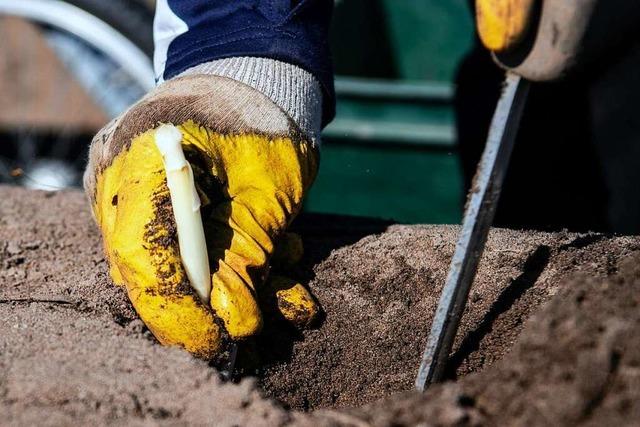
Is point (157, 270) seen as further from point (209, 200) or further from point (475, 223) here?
point (475, 223)

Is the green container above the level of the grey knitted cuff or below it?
below

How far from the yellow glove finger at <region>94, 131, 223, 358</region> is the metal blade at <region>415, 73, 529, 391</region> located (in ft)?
1.05

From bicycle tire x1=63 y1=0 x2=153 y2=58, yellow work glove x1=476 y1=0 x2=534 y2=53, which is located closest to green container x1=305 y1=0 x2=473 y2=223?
bicycle tire x1=63 y1=0 x2=153 y2=58

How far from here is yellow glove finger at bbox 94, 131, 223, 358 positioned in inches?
47.0

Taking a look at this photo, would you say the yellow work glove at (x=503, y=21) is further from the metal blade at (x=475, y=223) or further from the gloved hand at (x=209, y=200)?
the gloved hand at (x=209, y=200)

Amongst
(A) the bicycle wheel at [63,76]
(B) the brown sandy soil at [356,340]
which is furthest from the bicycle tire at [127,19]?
(B) the brown sandy soil at [356,340]

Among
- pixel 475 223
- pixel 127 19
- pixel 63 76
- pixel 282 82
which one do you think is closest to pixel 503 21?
pixel 475 223

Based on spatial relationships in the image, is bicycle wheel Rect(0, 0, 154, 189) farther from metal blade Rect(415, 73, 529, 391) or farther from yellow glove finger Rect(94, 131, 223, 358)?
metal blade Rect(415, 73, 529, 391)

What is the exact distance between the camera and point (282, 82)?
152cm

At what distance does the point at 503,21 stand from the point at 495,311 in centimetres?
56

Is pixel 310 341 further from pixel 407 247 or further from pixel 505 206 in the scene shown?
pixel 505 206

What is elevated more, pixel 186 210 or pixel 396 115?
pixel 186 210

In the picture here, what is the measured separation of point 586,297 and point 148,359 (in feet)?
1.89

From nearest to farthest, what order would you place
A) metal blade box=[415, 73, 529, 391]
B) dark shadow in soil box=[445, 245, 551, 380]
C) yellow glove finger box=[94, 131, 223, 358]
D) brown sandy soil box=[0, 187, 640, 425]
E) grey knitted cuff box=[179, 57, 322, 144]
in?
1. brown sandy soil box=[0, 187, 640, 425]
2. metal blade box=[415, 73, 529, 391]
3. yellow glove finger box=[94, 131, 223, 358]
4. dark shadow in soil box=[445, 245, 551, 380]
5. grey knitted cuff box=[179, 57, 322, 144]
